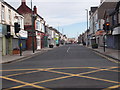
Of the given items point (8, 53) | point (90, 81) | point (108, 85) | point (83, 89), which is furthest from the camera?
point (8, 53)

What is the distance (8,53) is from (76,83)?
20.6 meters

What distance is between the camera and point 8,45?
A: 27.2 metres

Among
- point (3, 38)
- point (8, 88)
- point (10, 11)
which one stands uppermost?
point (10, 11)

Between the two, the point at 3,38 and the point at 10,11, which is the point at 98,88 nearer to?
the point at 3,38

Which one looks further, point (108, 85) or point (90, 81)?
point (90, 81)

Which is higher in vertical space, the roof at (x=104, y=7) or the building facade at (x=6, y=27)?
the roof at (x=104, y=7)

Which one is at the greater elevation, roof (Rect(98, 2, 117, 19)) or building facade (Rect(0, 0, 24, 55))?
roof (Rect(98, 2, 117, 19))

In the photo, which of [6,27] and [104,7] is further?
[104,7]

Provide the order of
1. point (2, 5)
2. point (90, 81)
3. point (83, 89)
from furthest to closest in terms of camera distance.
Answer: point (2, 5) < point (90, 81) < point (83, 89)

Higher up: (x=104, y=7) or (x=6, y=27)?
(x=104, y=7)

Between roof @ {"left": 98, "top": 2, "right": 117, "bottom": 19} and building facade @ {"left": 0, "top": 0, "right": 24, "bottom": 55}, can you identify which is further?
roof @ {"left": 98, "top": 2, "right": 117, "bottom": 19}

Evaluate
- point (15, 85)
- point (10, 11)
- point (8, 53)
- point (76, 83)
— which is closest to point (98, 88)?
point (76, 83)

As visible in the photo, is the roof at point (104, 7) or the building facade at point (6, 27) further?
the roof at point (104, 7)

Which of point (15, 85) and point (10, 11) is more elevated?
point (10, 11)
